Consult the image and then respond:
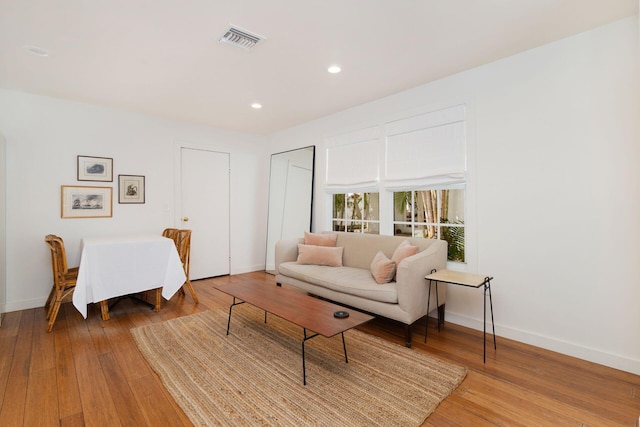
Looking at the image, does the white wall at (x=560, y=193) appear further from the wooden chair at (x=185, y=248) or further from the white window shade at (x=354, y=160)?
the wooden chair at (x=185, y=248)

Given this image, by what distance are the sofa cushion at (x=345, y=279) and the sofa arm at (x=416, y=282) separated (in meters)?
0.11

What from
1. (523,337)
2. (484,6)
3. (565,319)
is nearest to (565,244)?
(565,319)

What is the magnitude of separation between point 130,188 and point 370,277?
3.50m

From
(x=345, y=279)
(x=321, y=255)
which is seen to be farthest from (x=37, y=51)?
(x=345, y=279)

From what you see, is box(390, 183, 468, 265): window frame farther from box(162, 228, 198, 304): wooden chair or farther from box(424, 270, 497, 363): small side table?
box(162, 228, 198, 304): wooden chair

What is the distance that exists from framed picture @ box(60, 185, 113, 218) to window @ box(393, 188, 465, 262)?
149 inches

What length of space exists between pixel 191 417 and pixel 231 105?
11.2 ft

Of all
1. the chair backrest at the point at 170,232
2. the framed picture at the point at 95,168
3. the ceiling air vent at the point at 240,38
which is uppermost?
the ceiling air vent at the point at 240,38

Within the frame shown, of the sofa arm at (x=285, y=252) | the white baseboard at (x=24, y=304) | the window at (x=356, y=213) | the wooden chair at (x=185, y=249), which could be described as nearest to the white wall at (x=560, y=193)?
the window at (x=356, y=213)

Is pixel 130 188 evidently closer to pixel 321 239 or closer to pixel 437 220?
pixel 321 239

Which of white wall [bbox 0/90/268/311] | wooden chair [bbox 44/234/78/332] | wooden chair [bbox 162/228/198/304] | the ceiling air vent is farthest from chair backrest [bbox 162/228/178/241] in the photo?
the ceiling air vent

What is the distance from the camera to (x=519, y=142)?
8.75 feet

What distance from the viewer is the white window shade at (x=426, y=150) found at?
120 inches

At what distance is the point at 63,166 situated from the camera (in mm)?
3746
